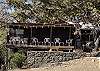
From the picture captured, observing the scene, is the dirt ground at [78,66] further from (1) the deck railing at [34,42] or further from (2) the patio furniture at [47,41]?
(2) the patio furniture at [47,41]

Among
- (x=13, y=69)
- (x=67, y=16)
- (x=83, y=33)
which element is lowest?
(x=13, y=69)

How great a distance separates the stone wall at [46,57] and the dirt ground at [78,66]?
3.57 ft

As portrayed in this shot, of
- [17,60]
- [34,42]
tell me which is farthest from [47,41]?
[17,60]

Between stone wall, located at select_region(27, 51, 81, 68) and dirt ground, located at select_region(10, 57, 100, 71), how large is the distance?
3.57 feet

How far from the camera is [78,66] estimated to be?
26.7 metres

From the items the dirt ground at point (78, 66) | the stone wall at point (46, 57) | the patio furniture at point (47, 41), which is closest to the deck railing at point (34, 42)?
the patio furniture at point (47, 41)

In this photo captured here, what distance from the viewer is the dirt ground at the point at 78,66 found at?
25891 millimetres

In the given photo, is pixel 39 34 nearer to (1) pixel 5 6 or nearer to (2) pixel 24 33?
(2) pixel 24 33

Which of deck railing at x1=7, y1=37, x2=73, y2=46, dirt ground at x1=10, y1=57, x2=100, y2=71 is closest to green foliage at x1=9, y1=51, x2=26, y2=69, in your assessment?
dirt ground at x1=10, y1=57, x2=100, y2=71

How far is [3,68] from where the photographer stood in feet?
90.5

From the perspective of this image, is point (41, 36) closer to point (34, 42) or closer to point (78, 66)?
point (34, 42)

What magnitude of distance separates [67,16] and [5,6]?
11.6 meters

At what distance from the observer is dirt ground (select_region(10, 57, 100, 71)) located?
84.9 ft

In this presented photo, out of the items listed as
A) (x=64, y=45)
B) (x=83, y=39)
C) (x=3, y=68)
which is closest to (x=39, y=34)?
(x=64, y=45)
